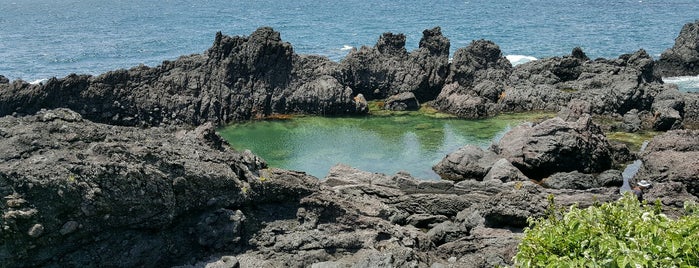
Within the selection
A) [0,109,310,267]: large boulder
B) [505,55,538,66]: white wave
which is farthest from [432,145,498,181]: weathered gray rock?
[505,55,538,66]: white wave

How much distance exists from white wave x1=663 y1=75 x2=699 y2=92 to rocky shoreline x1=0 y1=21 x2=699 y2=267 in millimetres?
12200

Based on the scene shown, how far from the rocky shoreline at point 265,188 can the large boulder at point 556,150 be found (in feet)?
0.31

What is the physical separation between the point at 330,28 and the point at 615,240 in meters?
126

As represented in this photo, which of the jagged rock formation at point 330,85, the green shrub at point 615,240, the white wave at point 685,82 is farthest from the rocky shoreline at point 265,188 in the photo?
the white wave at point 685,82

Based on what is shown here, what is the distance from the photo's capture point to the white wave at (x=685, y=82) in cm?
6412

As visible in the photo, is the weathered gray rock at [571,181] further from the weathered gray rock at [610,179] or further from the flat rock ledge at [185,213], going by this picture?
the flat rock ledge at [185,213]

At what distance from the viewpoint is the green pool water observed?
44625 mm

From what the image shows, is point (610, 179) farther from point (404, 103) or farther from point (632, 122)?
point (404, 103)

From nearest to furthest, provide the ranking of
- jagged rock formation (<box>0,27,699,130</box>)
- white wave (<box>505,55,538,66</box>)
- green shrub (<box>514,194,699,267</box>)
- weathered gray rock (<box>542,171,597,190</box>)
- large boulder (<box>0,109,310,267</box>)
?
green shrub (<box>514,194,699,267</box>) → large boulder (<box>0,109,310,267</box>) → weathered gray rock (<box>542,171,597,190</box>) → jagged rock formation (<box>0,27,699,130</box>) → white wave (<box>505,55,538,66</box>)

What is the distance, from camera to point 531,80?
61781mm

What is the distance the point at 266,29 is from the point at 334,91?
9.28 m

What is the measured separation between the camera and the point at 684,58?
70.8 meters

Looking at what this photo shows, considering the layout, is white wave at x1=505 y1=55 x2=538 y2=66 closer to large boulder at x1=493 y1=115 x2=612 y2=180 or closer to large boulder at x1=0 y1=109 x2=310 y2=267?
large boulder at x1=493 y1=115 x2=612 y2=180

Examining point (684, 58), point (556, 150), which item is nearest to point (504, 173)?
point (556, 150)
